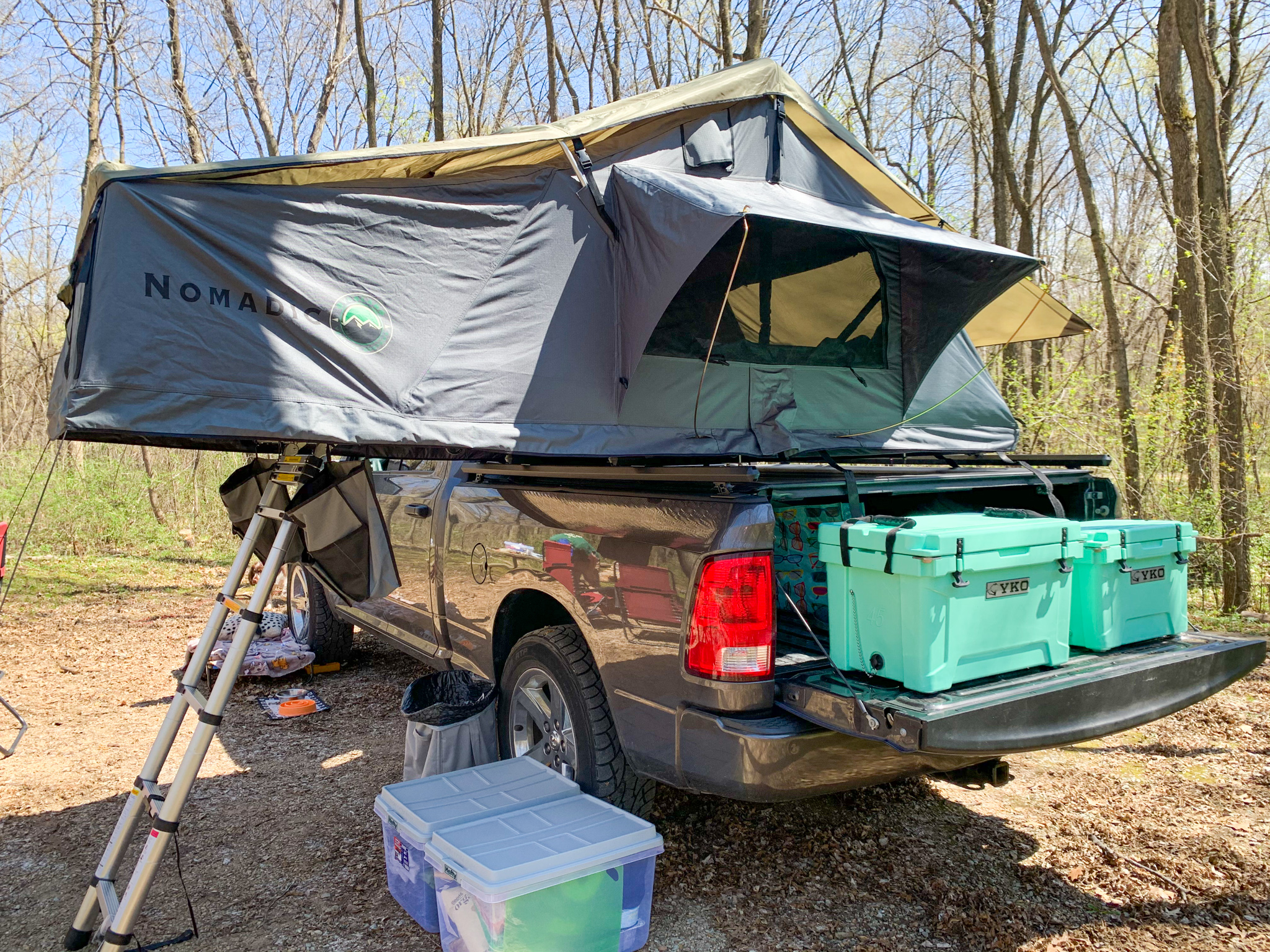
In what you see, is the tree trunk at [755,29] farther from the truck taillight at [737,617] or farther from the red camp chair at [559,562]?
the truck taillight at [737,617]

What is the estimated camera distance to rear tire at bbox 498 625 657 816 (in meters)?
3.17

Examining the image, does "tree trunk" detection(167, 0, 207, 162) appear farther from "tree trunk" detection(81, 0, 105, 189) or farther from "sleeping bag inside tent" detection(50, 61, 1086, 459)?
"sleeping bag inside tent" detection(50, 61, 1086, 459)

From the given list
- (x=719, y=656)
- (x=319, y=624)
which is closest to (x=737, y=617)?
(x=719, y=656)

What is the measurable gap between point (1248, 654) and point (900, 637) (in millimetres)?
1596

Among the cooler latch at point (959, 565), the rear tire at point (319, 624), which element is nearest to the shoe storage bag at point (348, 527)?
the cooler latch at point (959, 565)

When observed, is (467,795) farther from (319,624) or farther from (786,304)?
(319,624)

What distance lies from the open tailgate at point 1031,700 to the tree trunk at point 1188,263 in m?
4.92

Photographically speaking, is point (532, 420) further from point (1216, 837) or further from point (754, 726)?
point (1216, 837)

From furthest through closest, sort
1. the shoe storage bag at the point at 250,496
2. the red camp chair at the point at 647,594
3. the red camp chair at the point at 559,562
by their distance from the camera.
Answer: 1. the shoe storage bag at the point at 250,496
2. the red camp chair at the point at 559,562
3. the red camp chair at the point at 647,594

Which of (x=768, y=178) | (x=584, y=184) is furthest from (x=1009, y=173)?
(x=584, y=184)

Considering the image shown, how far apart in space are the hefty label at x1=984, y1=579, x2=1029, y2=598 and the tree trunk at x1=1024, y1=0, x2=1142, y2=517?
6.62 metres

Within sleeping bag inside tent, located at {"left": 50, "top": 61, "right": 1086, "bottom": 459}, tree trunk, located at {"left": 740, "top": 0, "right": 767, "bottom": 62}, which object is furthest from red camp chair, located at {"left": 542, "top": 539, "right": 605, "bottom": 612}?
tree trunk, located at {"left": 740, "top": 0, "right": 767, "bottom": 62}

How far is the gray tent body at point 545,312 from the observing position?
274cm

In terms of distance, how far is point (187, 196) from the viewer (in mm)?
2838
